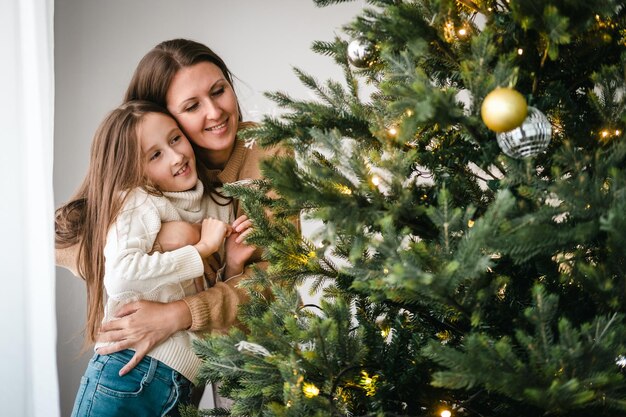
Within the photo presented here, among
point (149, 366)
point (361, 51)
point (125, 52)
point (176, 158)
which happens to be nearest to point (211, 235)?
point (176, 158)

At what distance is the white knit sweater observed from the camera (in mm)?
1378

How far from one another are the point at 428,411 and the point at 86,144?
207cm

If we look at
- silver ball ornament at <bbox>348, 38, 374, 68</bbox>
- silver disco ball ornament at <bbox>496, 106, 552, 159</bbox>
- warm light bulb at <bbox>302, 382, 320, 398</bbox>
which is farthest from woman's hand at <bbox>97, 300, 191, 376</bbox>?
silver disco ball ornament at <bbox>496, 106, 552, 159</bbox>

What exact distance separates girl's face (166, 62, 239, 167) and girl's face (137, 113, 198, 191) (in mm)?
64

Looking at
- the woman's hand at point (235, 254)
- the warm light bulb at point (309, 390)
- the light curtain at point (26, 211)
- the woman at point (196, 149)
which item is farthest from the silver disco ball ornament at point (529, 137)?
the light curtain at point (26, 211)

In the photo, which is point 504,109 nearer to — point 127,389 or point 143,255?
point 143,255

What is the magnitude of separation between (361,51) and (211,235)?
0.71m

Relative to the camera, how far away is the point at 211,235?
150cm

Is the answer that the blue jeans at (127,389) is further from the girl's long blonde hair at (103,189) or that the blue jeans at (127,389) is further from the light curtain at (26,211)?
the light curtain at (26,211)

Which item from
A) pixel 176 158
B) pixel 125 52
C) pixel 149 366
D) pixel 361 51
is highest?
pixel 125 52

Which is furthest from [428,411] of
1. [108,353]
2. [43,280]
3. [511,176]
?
[43,280]

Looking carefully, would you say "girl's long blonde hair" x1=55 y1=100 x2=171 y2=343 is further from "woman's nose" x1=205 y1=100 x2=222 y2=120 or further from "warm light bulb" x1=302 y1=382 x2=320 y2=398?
"warm light bulb" x1=302 y1=382 x2=320 y2=398

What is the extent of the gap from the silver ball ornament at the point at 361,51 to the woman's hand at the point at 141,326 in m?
0.79

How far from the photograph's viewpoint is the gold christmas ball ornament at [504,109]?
699mm
